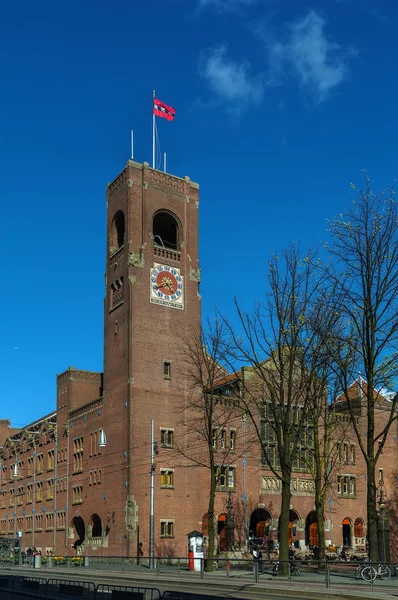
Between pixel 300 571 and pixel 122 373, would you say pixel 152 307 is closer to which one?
pixel 122 373

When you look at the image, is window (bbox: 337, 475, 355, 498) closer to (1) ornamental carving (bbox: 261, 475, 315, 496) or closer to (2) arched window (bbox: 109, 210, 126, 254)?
(1) ornamental carving (bbox: 261, 475, 315, 496)

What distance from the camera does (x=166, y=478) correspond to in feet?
194

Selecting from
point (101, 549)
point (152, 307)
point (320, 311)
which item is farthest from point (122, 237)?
point (320, 311)

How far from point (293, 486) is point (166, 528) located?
14102 millimetres

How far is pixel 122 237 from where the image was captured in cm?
6694

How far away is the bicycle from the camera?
99.4 feet

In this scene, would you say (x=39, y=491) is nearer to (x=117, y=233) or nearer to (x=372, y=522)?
(x=117, y=233)

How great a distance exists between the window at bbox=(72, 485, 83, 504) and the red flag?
32.7 m

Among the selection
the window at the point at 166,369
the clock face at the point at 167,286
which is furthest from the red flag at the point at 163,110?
the window at the point at 166,369

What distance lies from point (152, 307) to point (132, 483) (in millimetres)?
14300

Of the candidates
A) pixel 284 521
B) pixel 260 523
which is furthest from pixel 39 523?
pixel 284 521

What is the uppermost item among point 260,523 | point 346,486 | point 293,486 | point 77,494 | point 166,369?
point 166,369

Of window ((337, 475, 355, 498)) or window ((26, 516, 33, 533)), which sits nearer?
window ((337, 475, 355, 498))

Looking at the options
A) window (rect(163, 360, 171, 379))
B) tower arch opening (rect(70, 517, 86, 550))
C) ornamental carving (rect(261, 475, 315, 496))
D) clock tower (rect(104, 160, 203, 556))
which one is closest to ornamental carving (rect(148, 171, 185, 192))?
clock tower (rect(104, 160, 203, 556))
